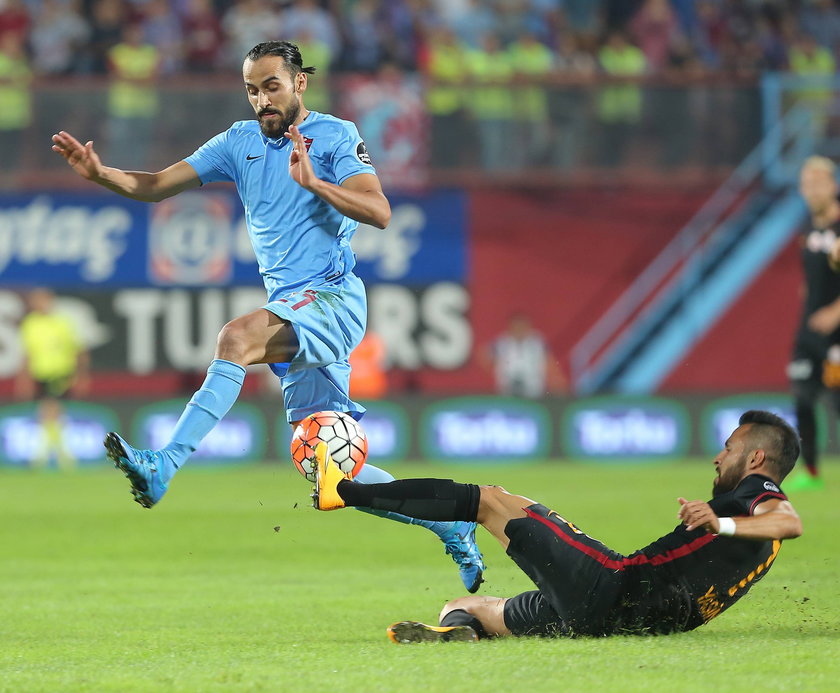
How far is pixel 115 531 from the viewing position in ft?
35.7

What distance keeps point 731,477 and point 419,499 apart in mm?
1174

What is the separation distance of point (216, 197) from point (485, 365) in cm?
431

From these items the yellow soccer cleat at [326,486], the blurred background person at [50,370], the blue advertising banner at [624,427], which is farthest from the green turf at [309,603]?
the blue advertising banner at [624,427]

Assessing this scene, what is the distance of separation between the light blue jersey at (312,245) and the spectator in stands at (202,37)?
12922 millimetres

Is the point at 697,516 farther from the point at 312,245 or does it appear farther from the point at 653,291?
the point at 653,291

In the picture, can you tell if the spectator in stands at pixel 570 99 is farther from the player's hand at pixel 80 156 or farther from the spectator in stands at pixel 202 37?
the player's hand at pixel 80 156

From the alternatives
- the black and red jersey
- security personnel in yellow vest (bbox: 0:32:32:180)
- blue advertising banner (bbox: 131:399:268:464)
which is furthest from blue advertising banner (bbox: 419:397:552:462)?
the black and red jersey

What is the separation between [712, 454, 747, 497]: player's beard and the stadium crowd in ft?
46.3

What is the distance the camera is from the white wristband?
504 centimetres

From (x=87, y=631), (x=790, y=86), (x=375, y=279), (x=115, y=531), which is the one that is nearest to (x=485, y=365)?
(x=375, y=279)

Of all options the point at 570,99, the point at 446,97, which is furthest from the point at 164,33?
the point at 570,99

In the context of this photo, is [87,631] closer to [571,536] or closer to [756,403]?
[571,536]

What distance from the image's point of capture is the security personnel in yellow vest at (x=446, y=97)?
18.5m

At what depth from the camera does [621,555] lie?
538cm
